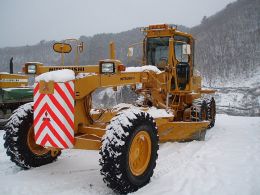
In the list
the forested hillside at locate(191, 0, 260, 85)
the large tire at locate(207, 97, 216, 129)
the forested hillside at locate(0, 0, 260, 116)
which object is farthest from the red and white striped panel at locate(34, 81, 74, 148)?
the forested hillside at locate(191, 0, 260, 85)

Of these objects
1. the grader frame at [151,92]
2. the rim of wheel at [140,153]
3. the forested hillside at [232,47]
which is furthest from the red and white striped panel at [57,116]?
the forested hillside at [232,47]

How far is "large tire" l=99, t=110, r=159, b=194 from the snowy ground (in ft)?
0.78

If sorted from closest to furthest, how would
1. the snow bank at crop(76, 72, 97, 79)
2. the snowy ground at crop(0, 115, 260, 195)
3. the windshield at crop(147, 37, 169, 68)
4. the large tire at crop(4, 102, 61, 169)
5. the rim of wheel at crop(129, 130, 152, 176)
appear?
1. the snowy ground at crop(0, 115, 260, 195)
2. the rim of wheel at crop(129, 130, 152, 176)
3. the snow bank at crop(76, 72, 97, 79)
4. the large tire at crop(4, 102, 61, 169)
5. the windshield at crop(147, 37, 169, 68)

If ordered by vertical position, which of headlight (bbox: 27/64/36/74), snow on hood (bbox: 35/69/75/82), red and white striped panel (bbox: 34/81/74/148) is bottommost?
red and white striped panel (bbox: 34/81/74/148)

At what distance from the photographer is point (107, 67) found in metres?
5.31

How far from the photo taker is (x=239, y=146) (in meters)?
8.02

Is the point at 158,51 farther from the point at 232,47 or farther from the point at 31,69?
the point at 232,47

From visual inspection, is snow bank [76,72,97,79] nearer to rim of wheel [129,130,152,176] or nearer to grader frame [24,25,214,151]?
grader frame [24,25,214,151]

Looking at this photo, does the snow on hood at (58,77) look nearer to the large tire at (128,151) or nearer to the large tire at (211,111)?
the large tire at (128,151)

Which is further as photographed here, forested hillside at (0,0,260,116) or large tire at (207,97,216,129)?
forested hillside at (0,0,260,116)

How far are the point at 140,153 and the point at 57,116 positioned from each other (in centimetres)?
145

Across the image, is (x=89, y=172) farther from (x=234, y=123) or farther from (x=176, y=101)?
(x=234, y=123)

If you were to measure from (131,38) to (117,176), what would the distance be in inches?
3418

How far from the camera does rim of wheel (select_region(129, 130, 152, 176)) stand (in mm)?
5238
